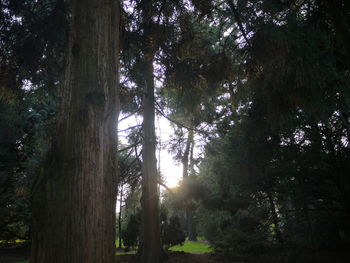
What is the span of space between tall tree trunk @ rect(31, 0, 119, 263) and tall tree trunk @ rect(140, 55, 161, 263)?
438 cm

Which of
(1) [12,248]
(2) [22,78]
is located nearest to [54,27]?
(2) [22,78]

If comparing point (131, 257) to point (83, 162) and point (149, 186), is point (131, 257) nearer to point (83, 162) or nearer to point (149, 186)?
point (149, 186)

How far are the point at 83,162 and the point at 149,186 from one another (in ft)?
18.6

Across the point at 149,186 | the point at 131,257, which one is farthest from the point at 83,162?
the point at 131,257

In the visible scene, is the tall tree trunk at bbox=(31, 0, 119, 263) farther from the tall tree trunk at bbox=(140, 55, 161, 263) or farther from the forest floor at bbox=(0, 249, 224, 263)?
the forest floor at bbox=(0, 249, 224, 263)

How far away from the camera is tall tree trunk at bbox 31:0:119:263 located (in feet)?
5.69

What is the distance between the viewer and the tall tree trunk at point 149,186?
274 inches

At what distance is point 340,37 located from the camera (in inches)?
149

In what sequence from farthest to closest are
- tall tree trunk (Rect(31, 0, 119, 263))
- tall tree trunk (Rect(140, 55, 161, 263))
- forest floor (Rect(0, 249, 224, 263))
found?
1. forest floor (Rect(0, 249, 224, 263))
2. tall tree trunk (Rect(140, 55, 161, 263))
3. tall tree trunk (Rect(31, 0, 119, 263))

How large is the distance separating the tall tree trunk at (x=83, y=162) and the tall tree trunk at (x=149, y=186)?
438cm

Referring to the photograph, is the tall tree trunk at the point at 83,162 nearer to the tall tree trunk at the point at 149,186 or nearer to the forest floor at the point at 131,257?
the tall tree trunk at the point at 149,186

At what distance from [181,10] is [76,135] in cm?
389

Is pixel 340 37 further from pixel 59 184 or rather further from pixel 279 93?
pixel 59 184

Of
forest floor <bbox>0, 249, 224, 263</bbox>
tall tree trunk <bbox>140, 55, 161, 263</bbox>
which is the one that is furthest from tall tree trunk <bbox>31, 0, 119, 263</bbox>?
forest floor <bbox>0, 249, 224, 263</bbox>
